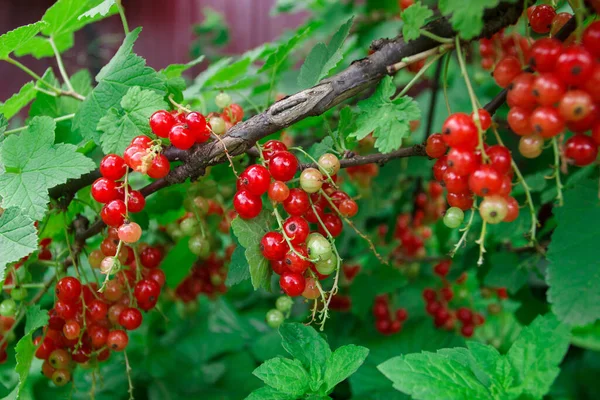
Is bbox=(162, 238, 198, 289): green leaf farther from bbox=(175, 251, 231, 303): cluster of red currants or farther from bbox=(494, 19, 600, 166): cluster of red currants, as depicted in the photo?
bbox=(494, 19, 600, 166): cluster of red currants

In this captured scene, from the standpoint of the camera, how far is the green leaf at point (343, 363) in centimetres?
56

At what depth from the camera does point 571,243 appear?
54 cm

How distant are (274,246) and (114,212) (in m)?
0.20

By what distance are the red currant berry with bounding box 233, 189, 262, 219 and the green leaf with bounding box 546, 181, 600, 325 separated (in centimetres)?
34

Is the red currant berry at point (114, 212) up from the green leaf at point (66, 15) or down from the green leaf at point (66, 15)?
down

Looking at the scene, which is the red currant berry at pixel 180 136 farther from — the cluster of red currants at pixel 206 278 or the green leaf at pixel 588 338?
the green leaf at pixel 588 338

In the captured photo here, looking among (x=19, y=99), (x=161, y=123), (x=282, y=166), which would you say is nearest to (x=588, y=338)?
(x=282, y=166)

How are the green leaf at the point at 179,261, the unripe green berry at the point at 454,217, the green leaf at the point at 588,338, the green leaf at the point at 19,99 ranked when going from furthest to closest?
1. the green leaf at the point at 588,338
2. the green leaf at the point at 179,261
3. the green leaf at the point at 19,99
4. the unripe green berry at the point at 454,217

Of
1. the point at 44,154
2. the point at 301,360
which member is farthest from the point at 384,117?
the point at 44,154

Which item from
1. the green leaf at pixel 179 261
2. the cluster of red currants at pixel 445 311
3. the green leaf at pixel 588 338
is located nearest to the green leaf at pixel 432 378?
the green leaf at pixel 179 261

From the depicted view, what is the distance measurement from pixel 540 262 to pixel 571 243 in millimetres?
472

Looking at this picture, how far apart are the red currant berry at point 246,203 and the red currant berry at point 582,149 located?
1.11 feet

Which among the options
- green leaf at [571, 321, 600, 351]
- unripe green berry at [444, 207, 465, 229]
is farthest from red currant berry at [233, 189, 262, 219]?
green leaf at [571, 321, 600, 351]

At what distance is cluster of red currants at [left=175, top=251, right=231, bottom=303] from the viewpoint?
1.17m
